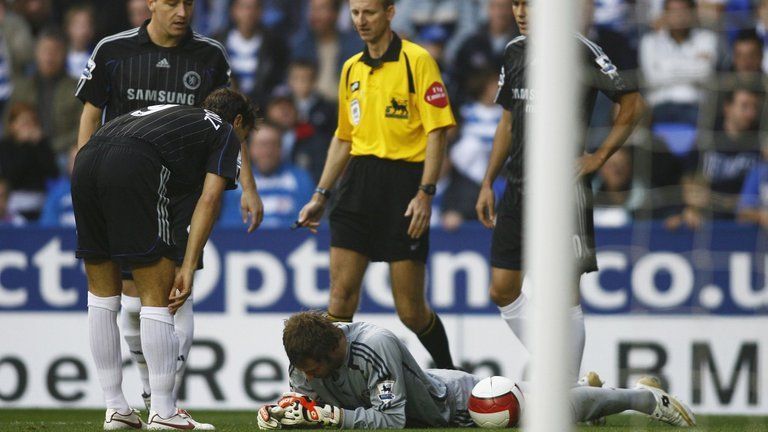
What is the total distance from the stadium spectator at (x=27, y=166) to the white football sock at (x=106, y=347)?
18.2 feet

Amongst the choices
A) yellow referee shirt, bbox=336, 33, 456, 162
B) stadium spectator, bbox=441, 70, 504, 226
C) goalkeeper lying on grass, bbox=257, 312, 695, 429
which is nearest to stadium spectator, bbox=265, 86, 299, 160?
stadium spectator, bbox=441, 70, 504, 226

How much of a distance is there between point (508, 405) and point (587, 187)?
1.42m

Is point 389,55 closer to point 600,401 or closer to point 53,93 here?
point 600,401

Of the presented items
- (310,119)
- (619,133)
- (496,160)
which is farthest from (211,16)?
(619,133)

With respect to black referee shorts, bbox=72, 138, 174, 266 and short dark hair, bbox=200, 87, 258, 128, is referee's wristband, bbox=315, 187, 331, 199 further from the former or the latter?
black referee shorts, bbox=72, 138, 174, 266

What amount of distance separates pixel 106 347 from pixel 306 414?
94 centimetres

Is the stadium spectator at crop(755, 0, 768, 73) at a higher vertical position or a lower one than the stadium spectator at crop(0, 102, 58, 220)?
higher

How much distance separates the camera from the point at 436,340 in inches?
276

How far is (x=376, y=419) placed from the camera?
17.6 ft

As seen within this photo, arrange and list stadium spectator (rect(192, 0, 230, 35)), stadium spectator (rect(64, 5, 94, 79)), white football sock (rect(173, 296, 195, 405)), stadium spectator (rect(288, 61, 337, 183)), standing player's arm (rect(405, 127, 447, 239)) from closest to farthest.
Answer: white football sock (rect(173, 296, 195, 405)) → standing player's arm (rect(405, 127, 447, 239)) → stadium spectator (rect(288, 61, 337, 183)) → stadium spectator (rect(64, 5, 94, 79)) → stadium spectator (rect(192, 0, 230, 35))

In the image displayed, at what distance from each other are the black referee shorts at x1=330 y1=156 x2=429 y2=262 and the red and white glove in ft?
5.67

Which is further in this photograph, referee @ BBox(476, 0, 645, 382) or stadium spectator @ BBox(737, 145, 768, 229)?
stadium spectator @ BBox(737, 145, 768, 229)

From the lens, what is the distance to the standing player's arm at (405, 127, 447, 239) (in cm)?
675

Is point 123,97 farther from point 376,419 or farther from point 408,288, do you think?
point 376,419
